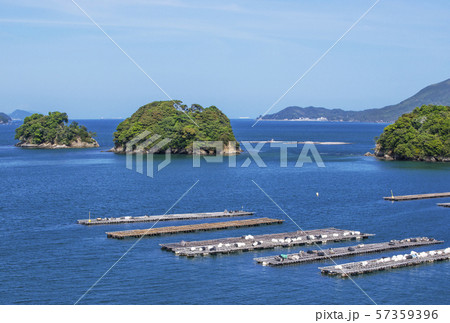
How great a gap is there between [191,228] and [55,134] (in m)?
125

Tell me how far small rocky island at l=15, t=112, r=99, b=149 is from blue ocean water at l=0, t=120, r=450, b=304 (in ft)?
176

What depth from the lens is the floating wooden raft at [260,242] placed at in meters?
48.4

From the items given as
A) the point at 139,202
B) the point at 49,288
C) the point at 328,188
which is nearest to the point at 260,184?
the point at 328,188

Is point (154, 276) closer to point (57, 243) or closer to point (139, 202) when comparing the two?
point (57, 243)

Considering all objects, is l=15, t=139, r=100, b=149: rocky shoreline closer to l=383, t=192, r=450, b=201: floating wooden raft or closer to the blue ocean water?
the blue ocean water

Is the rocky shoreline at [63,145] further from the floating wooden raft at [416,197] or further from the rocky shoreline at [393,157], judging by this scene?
the floating wooden raft at [416,197]

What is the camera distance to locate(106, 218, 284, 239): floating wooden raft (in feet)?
178

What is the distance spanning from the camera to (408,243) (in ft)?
168

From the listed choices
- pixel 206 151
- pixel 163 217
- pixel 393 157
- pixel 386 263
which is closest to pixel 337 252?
pixel 386 263

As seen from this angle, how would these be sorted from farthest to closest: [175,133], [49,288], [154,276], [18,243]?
1. [175,133]
2. [18,243]
3. [154,276]
4. [49,288]

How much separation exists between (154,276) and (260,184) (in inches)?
1978

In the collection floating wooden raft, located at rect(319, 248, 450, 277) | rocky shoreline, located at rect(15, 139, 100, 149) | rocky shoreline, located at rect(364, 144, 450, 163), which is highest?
rocky shoreline, located at rect(15, 139, 100, 149)

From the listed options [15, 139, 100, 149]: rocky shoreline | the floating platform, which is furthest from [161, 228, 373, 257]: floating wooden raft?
[15, 139, 100, 149]: rocky shoreline

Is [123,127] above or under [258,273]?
above
